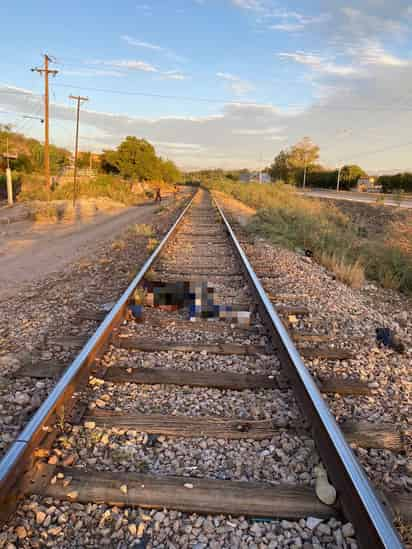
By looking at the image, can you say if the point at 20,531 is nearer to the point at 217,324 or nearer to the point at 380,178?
the point at 217,324

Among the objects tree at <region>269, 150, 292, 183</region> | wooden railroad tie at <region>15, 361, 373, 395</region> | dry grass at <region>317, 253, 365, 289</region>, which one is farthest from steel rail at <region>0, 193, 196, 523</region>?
tree at <region>269, 150, 292, 183</region>

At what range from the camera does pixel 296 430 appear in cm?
272

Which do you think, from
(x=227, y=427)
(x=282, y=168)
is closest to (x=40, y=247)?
(x=227, y=427)

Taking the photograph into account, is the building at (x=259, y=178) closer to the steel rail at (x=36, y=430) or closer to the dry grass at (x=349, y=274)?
the dry grass at (x=349, y=274)

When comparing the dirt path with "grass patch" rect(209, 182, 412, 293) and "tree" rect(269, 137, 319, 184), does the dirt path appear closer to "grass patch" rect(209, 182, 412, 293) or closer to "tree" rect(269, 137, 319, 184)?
"grass patch" rect(209, 182, 412, 293)

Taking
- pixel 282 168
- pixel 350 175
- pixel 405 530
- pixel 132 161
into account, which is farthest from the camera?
pixel 282 168

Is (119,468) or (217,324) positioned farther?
(217,324)

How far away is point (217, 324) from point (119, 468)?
243cm

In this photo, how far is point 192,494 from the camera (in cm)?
214

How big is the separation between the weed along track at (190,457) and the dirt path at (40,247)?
3.94 metres

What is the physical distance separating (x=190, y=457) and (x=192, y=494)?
0.34 metres

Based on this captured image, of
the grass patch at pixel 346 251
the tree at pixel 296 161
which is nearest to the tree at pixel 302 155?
the tree at pixel 296 161

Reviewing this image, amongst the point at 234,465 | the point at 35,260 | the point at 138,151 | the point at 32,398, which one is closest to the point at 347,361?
the point at 234,465

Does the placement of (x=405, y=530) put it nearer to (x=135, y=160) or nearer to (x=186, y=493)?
(x=186, y=493)
